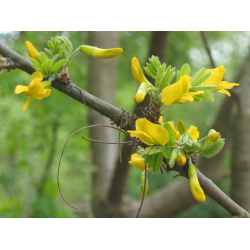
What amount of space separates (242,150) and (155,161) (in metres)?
1.26

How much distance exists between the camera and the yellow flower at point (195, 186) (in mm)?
529

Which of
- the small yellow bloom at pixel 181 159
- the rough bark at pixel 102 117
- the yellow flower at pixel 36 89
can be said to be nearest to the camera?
the yellow flower at pixel 36 89

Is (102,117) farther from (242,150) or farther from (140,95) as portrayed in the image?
(140,95)

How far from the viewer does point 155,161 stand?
1.87 ft

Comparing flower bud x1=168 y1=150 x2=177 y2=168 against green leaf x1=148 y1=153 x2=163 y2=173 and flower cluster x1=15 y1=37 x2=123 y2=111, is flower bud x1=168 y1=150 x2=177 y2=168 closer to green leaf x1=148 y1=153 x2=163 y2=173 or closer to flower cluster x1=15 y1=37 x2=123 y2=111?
green leaf x1=148 y1=153 x2=163 y2=173

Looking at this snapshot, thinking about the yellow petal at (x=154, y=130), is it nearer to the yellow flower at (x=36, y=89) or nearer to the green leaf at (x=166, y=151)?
the green leaf at (x=166, y=151)

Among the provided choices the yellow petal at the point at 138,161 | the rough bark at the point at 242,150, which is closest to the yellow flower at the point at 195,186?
the yellow petal at the point at 138,161

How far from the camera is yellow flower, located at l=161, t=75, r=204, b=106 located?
506 mm

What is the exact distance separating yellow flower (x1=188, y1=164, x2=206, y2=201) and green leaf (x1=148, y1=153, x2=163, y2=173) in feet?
0.22

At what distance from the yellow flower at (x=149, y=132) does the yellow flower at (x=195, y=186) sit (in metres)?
0.09

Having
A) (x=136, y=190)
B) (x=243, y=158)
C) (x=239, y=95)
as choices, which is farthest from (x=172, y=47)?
(x=136, y=190)

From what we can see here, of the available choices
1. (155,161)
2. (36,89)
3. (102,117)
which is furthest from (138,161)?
(102,117)

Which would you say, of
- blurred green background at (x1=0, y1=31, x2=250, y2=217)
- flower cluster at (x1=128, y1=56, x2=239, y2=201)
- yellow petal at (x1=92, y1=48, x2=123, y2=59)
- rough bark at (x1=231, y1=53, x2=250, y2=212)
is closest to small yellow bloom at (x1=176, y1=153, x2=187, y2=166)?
flower cluster at (x1=128, y1=56, x2=239, y2=201)

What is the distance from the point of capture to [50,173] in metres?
4.00
